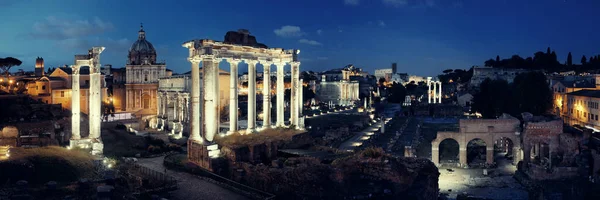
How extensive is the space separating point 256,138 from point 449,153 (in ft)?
68.0

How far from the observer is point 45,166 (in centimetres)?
2294

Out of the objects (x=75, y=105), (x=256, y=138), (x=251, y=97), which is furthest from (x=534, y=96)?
(x=75, y=105)

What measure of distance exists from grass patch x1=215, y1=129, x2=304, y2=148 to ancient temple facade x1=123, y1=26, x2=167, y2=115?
35.0m

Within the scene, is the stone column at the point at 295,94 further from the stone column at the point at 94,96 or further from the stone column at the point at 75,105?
the stone column at the point at 75,105

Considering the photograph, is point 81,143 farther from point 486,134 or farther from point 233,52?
point 486,134

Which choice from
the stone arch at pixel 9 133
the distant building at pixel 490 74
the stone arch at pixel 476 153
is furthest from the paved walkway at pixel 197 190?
the distant building at pixel 490 74

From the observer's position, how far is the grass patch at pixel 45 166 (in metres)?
21.7

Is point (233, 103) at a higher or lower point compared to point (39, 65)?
lower

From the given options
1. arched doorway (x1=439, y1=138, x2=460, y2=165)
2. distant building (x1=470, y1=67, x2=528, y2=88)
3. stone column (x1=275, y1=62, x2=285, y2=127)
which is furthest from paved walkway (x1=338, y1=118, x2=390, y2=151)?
distant building (x1=470, y1=67, x2=528, y2=88)

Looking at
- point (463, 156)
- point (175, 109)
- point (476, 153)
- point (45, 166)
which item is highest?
point (175, 109)

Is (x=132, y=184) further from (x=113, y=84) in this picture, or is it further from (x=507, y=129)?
(x=113, y=84)

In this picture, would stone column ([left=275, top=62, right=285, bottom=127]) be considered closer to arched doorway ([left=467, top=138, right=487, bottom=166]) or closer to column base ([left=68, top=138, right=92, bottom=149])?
column base ([left=68, top=138, right=92, bottom=149])

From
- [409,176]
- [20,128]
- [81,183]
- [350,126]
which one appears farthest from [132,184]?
[350,126]

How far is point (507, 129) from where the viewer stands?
37.7m
